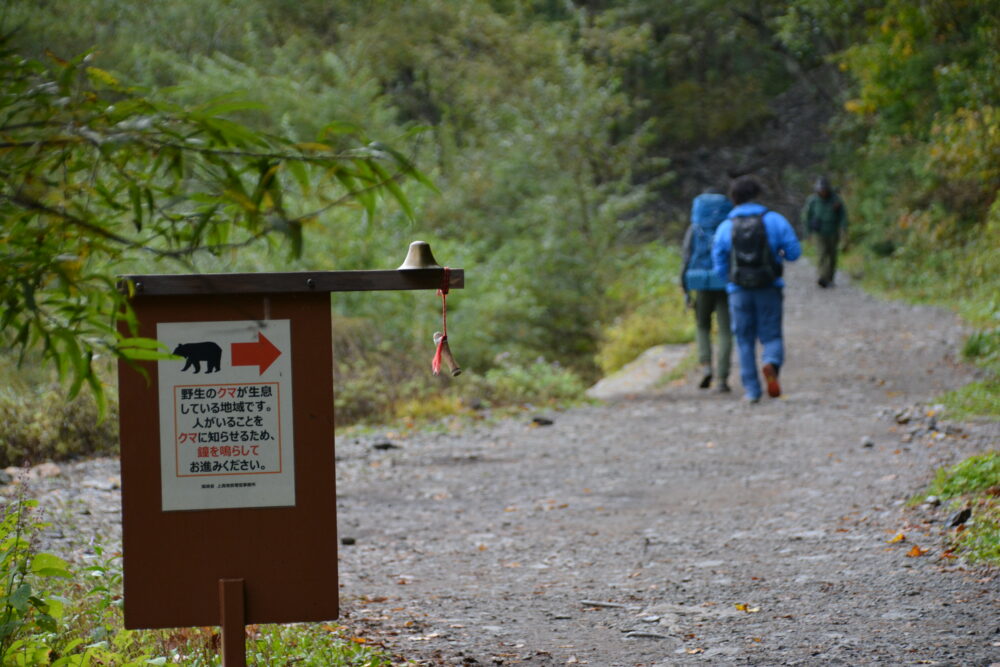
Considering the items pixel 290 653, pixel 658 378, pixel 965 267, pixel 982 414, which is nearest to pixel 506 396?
pixel 658 378

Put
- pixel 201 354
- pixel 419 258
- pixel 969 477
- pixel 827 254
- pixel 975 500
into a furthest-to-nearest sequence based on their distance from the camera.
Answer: pixel 827 254 → pixel 969 477 → pixel 975 500 → pixel 419 258 → pixel 201 354

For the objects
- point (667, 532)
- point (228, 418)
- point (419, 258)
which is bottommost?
point (667, 532)

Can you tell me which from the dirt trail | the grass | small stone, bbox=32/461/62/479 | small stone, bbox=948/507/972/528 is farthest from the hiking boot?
small stone, bbox=32/461/62/479

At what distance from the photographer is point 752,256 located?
10000mm

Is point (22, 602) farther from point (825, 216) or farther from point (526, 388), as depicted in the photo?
point (825, 216)

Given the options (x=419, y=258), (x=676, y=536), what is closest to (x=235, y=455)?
(x=419, y=258)

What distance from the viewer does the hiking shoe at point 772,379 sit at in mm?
10723

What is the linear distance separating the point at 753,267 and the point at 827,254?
12.2 meters

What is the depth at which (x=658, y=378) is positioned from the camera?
44.2 feet

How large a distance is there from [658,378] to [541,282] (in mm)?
5270

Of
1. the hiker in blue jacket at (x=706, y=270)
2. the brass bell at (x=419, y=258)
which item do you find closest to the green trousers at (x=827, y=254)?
the hiker in blue jacket at (x=706, y=270)

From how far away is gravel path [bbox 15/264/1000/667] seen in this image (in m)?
4.54

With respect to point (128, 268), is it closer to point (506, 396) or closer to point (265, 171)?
point (506, 396)

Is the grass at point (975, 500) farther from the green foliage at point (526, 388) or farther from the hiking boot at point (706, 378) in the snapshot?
the green foliage at point (526, 388)
